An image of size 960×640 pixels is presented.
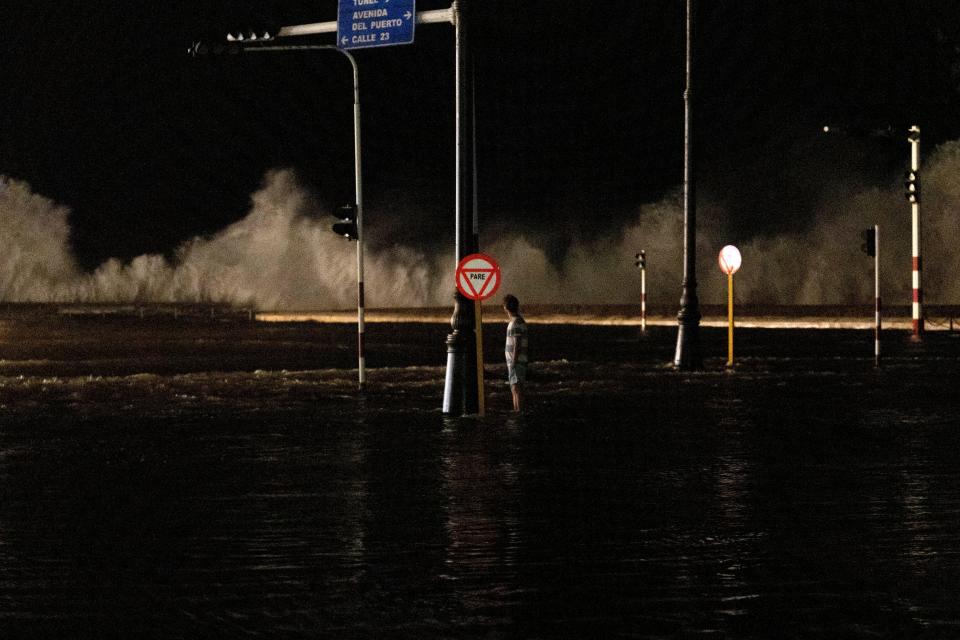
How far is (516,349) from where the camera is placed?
65.9 feet

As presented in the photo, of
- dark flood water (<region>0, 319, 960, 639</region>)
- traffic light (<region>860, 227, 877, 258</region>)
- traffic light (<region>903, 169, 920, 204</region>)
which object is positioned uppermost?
traffic light (<region>903, 169, 920, 204</region>)

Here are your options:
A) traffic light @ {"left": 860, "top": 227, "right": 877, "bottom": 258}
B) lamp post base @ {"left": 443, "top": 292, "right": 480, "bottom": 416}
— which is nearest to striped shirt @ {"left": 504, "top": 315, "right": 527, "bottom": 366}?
lamp post base @ {"left": 443, "top": 292, "right": 480, "bottom": 416}

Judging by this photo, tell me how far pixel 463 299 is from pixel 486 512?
29.4ft

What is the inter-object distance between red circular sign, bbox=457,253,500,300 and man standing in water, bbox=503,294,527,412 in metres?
0.63

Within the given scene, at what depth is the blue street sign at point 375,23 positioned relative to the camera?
891 inches

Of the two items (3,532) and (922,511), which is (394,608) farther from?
(922,511)

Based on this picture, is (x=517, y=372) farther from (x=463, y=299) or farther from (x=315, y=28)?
(x=315, y=28)

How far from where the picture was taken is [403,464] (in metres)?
14.6

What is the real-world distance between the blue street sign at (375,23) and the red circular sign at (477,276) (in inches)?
194

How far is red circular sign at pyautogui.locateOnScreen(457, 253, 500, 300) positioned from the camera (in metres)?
19.2

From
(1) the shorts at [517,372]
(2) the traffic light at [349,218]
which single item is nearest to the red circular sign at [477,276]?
(1) the shorts at [517,372]

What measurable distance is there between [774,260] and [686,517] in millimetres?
69647

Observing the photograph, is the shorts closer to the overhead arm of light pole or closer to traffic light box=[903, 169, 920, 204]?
the overhead arm of light pole

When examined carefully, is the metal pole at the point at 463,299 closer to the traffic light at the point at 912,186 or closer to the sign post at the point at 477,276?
the sign post at the point at 477,276
